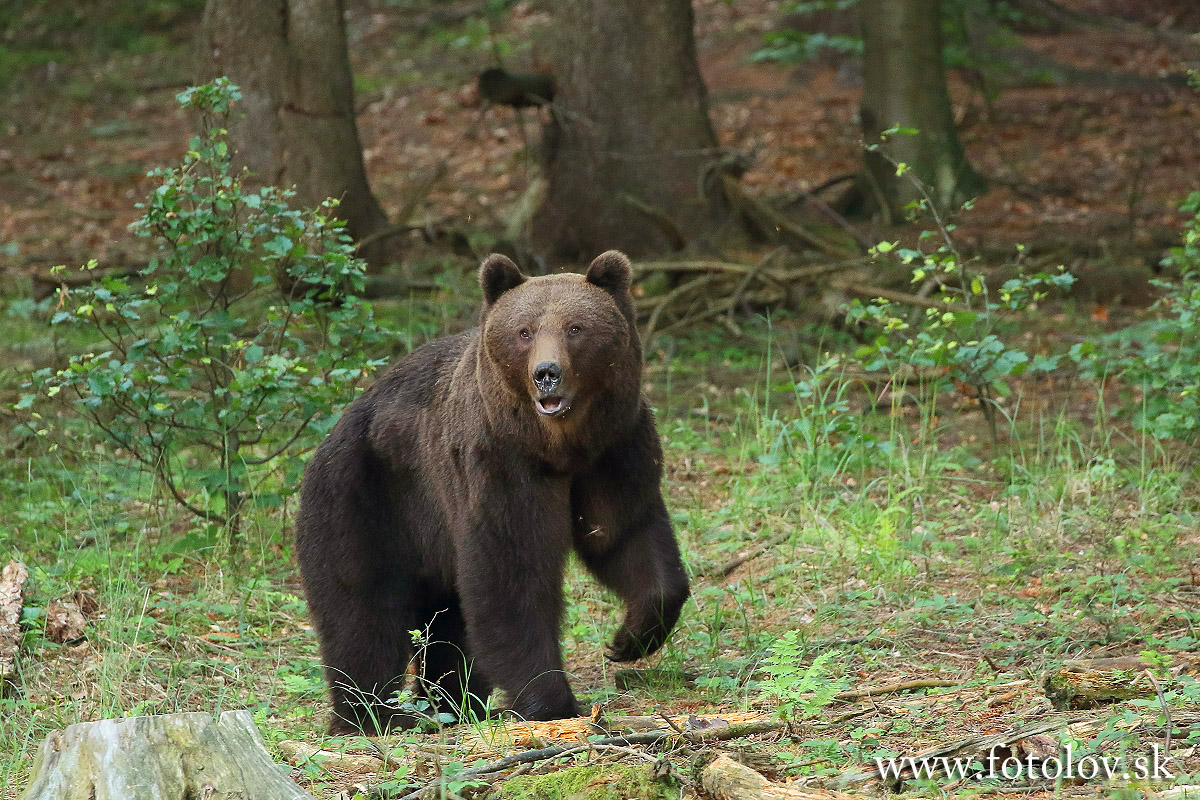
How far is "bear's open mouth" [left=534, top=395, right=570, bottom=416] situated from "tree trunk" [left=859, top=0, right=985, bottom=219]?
825 cm

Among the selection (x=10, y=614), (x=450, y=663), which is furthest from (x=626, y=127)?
(x=10, y=614)

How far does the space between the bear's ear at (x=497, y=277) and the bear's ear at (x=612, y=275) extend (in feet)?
0.90

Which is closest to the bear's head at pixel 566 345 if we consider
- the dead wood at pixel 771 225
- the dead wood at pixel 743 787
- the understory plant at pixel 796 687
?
the understory plant at pixel 796 687

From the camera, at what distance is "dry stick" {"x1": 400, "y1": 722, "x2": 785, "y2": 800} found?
338 cm

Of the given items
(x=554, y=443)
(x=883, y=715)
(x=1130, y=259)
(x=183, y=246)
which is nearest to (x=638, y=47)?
(x=1130, y=259)

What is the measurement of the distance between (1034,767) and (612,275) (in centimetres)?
221

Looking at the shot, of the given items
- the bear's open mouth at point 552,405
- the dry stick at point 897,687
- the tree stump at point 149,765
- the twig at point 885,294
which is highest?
the bear's open mouth at point 552,405

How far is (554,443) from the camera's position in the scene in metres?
4.41

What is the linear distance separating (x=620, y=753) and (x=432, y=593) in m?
1.84

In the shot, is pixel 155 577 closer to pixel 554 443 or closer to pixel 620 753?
pixel 554 443

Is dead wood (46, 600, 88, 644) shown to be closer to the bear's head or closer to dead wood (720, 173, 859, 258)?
the bear's head

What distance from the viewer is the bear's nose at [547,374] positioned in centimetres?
414

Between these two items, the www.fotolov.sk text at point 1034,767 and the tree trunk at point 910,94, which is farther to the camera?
the tree trunk at point 910,94

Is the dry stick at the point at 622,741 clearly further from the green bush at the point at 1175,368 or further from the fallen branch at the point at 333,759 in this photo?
the green bush at the point at 1175,368
